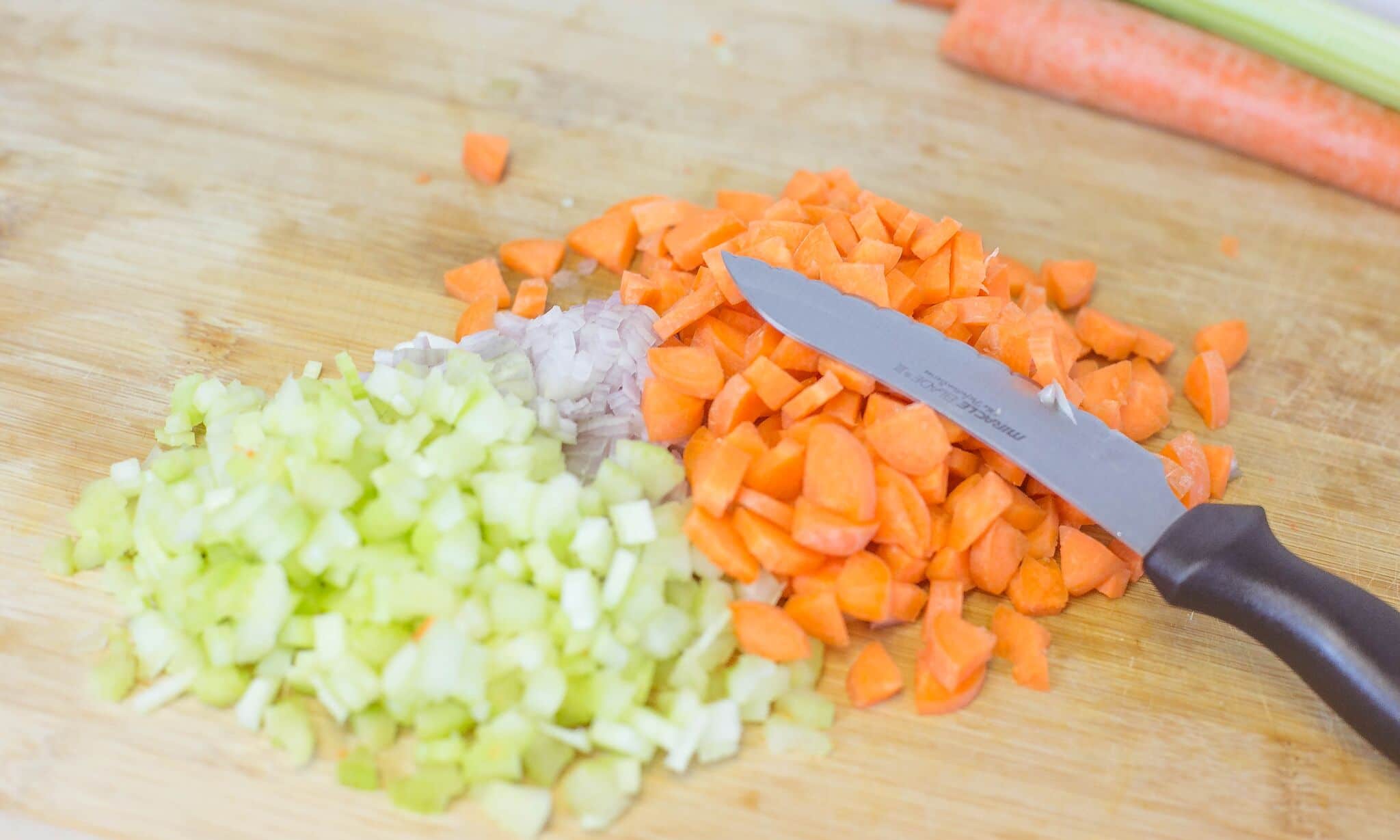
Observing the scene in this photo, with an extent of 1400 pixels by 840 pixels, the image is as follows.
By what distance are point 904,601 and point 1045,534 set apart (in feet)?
1.06

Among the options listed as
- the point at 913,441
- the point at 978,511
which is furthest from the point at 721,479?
the point at 978,511

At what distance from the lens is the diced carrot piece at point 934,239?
6.84 feet

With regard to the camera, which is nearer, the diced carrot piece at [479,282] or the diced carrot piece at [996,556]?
the diced carrot piece at [996,556]

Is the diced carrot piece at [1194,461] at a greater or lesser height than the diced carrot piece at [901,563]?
greater

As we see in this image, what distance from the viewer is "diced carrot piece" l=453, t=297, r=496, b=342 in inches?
87.0

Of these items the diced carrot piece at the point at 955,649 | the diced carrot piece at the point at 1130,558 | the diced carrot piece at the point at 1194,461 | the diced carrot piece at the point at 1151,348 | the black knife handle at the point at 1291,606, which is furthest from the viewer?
the diced carrot piece at the point at 1151,348

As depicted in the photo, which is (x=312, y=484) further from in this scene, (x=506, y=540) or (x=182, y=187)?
(x=182, y=187)

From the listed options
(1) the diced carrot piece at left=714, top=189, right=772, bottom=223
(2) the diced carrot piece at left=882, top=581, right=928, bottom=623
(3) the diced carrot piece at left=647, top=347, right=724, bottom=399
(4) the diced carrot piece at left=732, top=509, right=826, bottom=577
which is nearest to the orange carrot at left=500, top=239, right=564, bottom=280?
(1) the diced carrot piece at left=714, top=189, right=772, bottom=223

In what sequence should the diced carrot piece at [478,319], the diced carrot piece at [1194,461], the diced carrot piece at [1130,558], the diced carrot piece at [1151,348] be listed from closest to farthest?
1. the diced carrot piece at [1130,558]
2. the diced carrot piece at [1194,461]
3. the diced carrot piece at [478,319]
4. the diced carrot piece at [1151,348]

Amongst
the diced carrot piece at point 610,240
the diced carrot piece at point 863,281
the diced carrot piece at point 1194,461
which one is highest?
the diced carrot piece at point 863,281

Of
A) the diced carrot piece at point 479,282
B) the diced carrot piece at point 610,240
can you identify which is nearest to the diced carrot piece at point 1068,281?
the diced carrot piece at point 610,240

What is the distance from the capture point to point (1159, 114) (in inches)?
113

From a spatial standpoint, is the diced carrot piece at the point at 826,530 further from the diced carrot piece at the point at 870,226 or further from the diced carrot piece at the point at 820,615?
the diced carrot piece at the point at 870,226

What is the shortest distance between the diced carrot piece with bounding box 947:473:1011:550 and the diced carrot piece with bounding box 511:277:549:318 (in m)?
0.96
